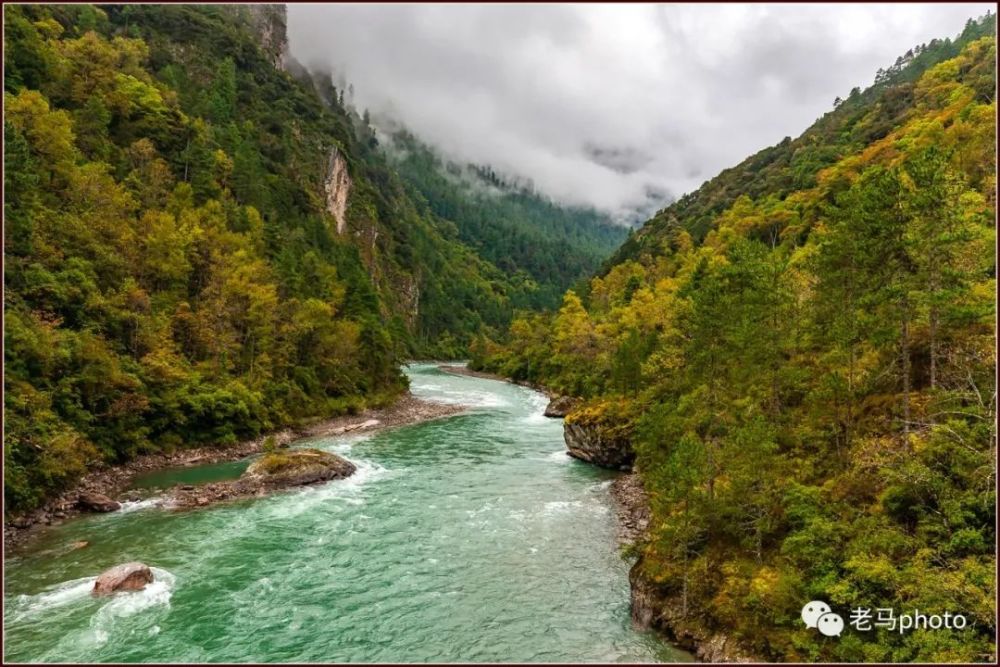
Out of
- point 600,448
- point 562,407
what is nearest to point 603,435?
point 600,448

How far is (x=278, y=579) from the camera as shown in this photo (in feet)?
78.6

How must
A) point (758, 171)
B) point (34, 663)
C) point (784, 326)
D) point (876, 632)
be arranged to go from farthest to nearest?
point (758, 171) → point (784, 326) → point (34, 663) → point (876, 632)

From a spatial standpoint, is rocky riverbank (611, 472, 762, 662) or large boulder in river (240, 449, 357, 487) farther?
large boulder in river (240, 449, 357, 487)

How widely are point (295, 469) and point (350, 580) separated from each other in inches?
579

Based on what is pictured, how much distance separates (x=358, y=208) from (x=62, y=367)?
382 feet

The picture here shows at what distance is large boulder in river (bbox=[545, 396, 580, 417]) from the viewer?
222ft

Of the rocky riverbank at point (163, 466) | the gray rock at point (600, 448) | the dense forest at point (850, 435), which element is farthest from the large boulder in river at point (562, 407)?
the dense forest at point (850, 435)

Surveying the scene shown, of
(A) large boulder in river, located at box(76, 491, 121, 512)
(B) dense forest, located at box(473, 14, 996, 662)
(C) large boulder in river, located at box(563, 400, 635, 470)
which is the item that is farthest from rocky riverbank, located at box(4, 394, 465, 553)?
(B) dense forest, located at box(473, 14, 996, 662)

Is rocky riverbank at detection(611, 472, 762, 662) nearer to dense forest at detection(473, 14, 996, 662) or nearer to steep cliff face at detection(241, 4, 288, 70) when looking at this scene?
dense forest at detection(473, 14, 996, 662)

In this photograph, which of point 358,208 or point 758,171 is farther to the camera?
point 358,208

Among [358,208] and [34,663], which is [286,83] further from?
[34,663]

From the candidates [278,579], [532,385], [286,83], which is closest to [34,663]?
[278,579]

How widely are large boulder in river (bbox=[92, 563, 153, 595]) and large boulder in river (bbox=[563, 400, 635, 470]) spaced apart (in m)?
30.4

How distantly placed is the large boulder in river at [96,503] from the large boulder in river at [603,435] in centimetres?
3165
